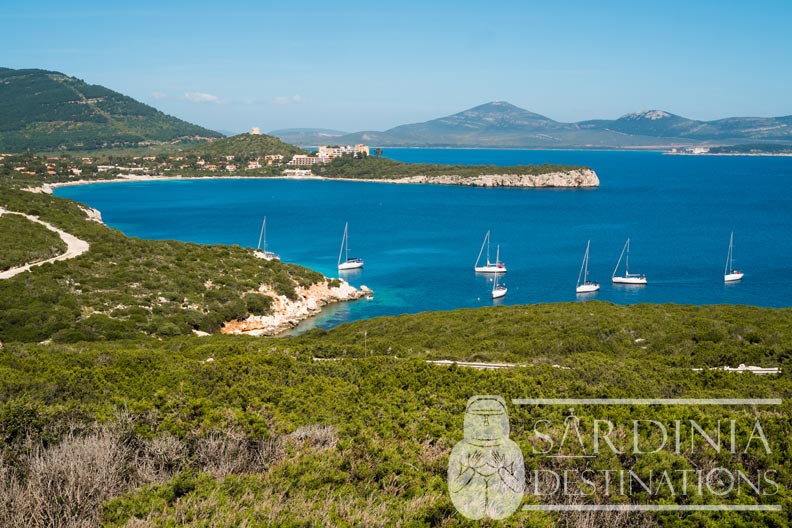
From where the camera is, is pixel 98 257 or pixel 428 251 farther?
pixel 428 251

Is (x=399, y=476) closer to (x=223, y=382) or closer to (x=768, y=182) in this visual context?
(x=223, y=382)

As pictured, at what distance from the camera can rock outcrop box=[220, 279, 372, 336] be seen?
29.8 metres

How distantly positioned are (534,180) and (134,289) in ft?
343

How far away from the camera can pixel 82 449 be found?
649 cm

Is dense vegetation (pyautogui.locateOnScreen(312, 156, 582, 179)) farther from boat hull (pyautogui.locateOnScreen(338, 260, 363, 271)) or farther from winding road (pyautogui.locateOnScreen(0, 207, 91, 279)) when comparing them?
winding road (pyautogui.locateOnScreen(0, 207, 91, 279))

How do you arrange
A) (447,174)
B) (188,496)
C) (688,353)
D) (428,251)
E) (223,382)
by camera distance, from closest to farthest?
(188,496), (223,382), (688,353), (428,251), (447,174)

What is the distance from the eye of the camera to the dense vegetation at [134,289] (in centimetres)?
2402

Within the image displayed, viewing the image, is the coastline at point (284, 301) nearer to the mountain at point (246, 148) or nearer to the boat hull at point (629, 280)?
the boat hull at point (629, 280)

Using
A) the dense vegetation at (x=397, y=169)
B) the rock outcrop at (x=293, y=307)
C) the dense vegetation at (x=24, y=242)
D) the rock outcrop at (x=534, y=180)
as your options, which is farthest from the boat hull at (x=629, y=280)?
the dense vegetation at (x=397, y=169)

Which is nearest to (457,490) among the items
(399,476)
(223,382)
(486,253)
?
(399,476)

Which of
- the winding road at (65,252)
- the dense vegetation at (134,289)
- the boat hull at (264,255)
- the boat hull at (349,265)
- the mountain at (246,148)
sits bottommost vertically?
the boat hull at (349,265)

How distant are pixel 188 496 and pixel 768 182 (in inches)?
5899

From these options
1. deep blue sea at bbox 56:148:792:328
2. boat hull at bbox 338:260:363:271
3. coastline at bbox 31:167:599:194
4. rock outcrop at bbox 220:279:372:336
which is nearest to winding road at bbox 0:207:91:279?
rock outcrop at bbox 220:279:372:336

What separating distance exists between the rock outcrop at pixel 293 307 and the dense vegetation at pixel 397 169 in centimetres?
9088
